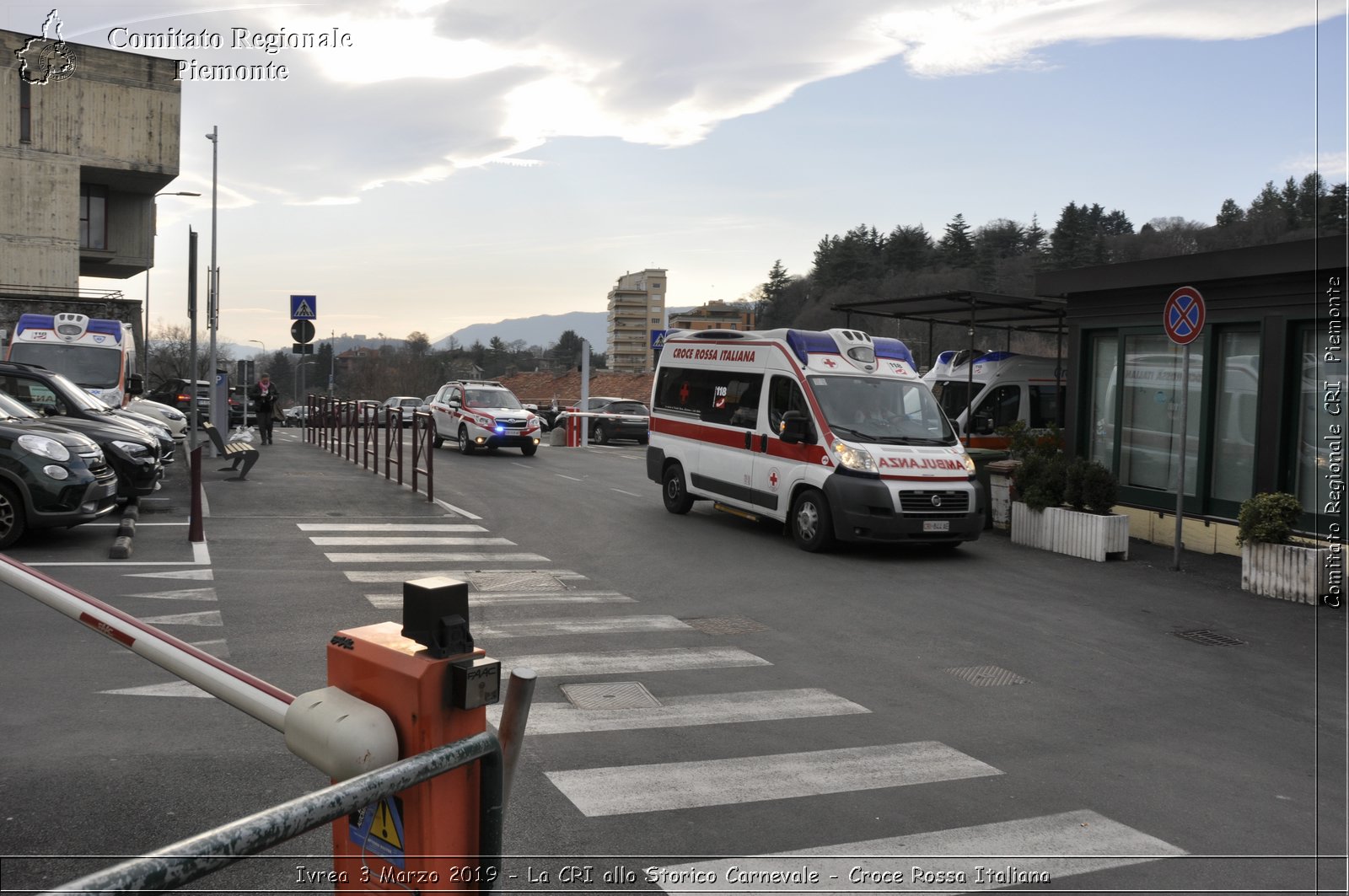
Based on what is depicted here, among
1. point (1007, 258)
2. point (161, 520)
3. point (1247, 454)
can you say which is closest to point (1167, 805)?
point (1247, 454)

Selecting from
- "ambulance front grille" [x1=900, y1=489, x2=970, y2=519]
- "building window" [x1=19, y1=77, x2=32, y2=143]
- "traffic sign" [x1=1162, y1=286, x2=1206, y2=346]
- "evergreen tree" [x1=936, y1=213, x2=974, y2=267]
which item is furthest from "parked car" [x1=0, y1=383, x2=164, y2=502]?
"evergreen tree" [x1=936, y1=213, x2=974, y2=267]

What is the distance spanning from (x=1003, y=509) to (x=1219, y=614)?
526 centimetres

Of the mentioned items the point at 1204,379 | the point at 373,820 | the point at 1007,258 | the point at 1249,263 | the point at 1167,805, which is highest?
the point at 1007,258

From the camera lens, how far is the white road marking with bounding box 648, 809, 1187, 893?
4.06 metres

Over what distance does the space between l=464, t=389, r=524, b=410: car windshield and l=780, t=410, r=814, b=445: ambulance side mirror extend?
14.4 metres

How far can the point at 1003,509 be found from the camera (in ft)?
49.8

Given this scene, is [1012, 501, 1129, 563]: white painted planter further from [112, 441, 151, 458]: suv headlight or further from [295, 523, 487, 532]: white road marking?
[112, 441, 151, 458]: suv headlight

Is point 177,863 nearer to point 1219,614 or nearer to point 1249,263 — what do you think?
point 1219,614

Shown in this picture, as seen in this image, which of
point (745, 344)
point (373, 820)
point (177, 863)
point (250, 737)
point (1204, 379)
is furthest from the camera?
point (745, 344)

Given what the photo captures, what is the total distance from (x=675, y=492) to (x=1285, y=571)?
7.94 metres

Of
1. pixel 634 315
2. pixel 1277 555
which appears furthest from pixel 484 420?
pixel 634 315

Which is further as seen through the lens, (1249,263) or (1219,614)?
(1249,263)

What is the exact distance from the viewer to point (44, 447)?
1060cm

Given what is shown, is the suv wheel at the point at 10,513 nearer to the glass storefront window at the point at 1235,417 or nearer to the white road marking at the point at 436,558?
the white road marking at the point at 436,558
